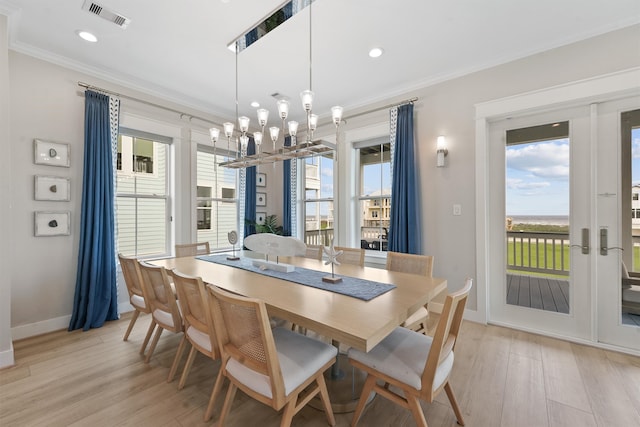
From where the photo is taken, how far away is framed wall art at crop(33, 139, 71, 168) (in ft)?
9.13

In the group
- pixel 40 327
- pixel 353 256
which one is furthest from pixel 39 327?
pixel 353 256

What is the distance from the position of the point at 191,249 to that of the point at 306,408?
227cm

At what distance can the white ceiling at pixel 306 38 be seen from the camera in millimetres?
2230

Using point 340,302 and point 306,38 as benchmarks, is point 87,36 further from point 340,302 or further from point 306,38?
point 340,302

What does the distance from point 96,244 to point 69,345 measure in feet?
3.28

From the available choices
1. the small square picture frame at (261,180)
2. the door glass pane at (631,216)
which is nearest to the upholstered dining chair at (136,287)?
the small square picture frame at (261,180)

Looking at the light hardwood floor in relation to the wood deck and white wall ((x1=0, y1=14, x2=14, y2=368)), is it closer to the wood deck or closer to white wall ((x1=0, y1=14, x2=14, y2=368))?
white wall ((x1=0, y1=14, x2=14, y2=368))

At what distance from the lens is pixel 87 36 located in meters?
2.58

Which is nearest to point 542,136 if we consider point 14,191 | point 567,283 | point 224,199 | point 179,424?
point 567,283

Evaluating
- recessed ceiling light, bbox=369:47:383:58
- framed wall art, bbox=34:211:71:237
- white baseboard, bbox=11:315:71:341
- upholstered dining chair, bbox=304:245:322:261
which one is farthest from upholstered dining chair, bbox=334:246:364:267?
white baseboard, bbox=11:315:71:341

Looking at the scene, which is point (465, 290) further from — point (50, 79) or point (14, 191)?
point (50, 79)

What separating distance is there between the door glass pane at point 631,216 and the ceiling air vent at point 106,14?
4.49m

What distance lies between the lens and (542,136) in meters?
2.85

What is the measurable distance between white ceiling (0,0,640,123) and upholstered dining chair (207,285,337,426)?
2.30 metres
